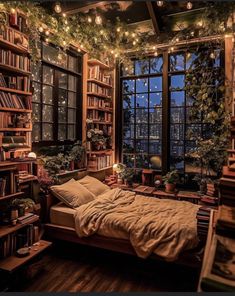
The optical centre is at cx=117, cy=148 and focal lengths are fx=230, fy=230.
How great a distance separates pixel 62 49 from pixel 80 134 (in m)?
1.46

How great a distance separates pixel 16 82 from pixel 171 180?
288cm

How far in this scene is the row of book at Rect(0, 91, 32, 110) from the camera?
8.39 ft

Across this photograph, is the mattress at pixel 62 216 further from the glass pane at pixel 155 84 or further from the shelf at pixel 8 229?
the glass pane at pixel 155 84

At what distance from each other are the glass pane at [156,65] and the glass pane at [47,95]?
6.71 feet

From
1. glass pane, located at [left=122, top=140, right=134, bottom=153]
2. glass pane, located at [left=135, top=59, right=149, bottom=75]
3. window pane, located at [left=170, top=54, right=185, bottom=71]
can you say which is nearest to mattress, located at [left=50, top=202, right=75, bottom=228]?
glass pane, located at [left=122, top=140, right=134, bottom=153]

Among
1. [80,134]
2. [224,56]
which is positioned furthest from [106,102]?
[224,56]

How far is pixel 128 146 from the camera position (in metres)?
4.85

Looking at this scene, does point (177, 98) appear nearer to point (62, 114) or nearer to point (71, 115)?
point (71, 115)

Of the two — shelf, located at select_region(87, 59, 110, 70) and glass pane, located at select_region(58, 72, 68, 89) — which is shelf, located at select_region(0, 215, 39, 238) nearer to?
glass pane, located at select_region(58, 72, 68, 89)

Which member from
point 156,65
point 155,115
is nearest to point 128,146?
point 155,115

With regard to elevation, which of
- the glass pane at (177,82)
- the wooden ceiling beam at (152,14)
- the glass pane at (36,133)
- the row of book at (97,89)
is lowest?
the glass pane at (36,133)

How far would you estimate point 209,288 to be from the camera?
807mm

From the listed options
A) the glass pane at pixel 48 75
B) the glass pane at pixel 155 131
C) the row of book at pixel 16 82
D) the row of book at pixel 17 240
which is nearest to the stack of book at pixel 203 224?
the row of book at pixel 17 240

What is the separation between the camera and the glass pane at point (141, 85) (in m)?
4.67
